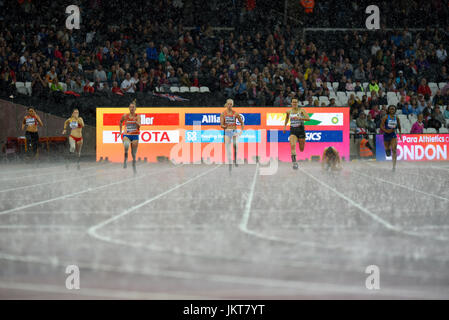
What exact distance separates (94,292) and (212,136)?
22006 millimetres

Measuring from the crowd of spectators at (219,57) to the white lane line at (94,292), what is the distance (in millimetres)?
22824

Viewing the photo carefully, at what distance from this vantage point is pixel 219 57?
30.9 metres

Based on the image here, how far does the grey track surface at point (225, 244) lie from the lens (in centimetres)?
430

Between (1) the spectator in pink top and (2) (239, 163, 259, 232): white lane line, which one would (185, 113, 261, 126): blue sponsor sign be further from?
(2) (239, 163, 259, 232): white lane line

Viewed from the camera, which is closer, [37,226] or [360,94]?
[37,226]

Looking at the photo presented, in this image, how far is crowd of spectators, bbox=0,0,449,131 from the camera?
28.6 m

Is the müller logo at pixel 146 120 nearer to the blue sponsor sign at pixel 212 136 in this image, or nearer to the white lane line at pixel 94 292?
the blue sponsor sign at pixel 212 136

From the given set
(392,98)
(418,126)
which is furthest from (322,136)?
(392,98)

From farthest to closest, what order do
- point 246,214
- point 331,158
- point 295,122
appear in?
1. point 295,122
2. point 331,158
3. point 246,214

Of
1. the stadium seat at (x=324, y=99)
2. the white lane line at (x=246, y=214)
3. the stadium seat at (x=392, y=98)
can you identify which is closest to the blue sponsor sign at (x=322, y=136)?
the stadium seat at (x=324, y=99)

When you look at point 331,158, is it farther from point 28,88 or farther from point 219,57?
point 28,88

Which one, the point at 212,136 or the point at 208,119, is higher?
the point at 208,119

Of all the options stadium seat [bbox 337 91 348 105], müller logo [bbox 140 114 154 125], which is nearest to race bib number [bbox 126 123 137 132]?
müller logo [bbox 140 114 154 125]
